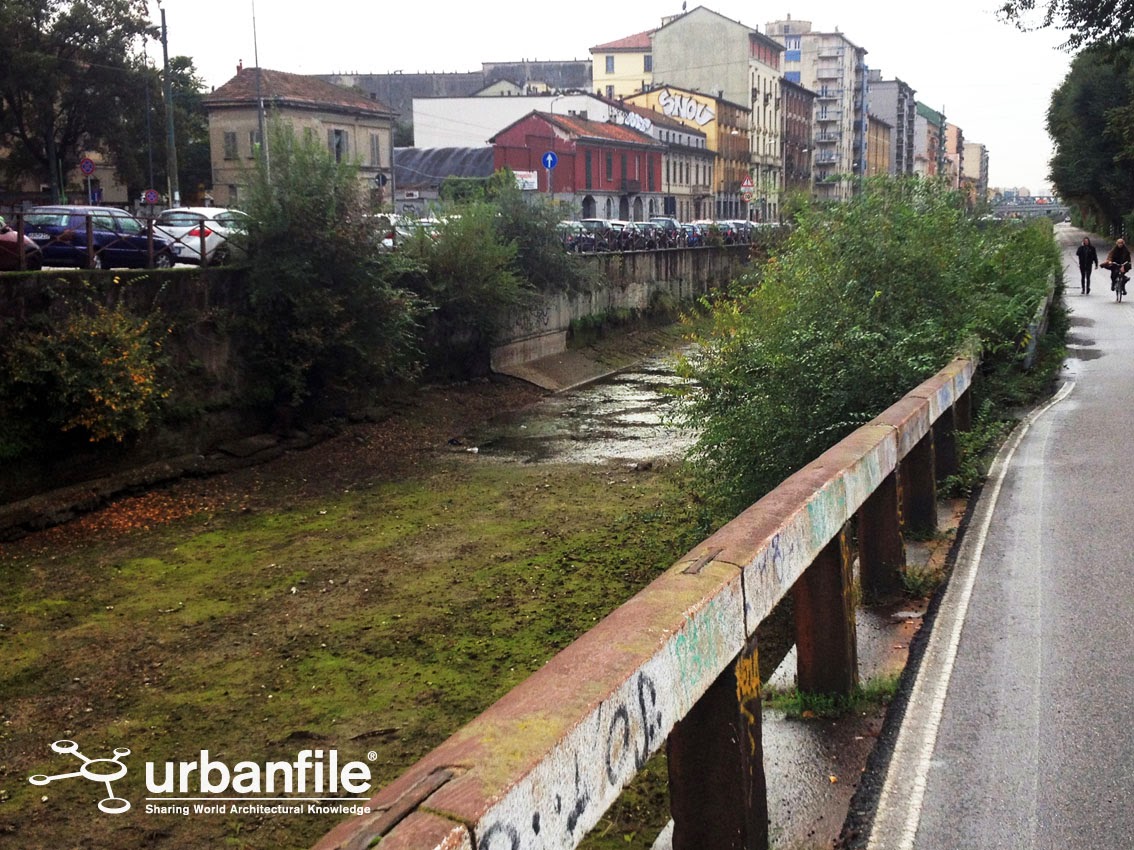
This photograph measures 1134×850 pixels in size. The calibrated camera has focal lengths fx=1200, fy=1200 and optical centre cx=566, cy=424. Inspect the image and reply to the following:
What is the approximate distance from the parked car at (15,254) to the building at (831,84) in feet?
399

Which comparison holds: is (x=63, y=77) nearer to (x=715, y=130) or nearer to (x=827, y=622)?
(x=827, y=622)

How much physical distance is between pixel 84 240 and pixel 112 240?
1545 millimetres

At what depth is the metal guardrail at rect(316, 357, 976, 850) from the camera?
8.46 ft

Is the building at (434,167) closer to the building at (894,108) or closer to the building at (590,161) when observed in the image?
the building at (590,161)

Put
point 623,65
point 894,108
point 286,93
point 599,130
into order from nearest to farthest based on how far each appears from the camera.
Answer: point 286,93 → point 599,130 → point 623,65 → point 894,108

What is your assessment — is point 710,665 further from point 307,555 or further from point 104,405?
point 104,405

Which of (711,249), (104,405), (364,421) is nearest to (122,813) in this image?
(104,405)

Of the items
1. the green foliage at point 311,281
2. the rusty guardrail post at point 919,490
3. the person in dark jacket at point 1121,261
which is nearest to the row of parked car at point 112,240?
the green foliage at point 311,281

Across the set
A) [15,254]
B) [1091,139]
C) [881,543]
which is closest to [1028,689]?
[881,543]

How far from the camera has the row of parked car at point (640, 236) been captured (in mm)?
42250

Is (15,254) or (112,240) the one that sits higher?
(112,240)

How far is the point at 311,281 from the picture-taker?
24.7 m

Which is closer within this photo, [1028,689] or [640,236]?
[1028,689]

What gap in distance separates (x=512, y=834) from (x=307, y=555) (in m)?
14.6
